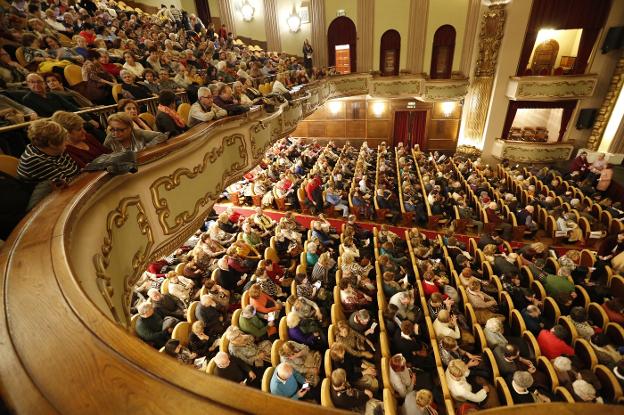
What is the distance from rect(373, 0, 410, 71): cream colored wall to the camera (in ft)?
21.9

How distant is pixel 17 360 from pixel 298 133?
333 inches

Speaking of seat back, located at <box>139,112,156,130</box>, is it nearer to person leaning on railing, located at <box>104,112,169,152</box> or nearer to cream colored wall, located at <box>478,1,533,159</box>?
person leaning on railing, located at <box>104,112,169,152</box>

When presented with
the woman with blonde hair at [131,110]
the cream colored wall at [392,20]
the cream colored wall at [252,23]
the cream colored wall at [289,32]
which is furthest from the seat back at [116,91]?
the cream colored wall at [252,23]

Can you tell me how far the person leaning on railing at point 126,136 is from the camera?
4.76 ft

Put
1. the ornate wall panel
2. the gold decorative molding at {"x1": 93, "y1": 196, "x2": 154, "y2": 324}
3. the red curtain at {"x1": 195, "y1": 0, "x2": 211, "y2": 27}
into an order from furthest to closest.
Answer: the red curtain at {"x1": 195, "y1": 0, "x2": 211, "y2": 27}, the ornate wall panel, the gold decorative molding at {"x1": 93, "y1": 196, "x2": 154, "y2": 324}

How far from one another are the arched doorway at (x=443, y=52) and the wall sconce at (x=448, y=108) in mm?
650

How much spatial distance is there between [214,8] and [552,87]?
828cm

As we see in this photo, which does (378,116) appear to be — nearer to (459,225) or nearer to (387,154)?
(387,154)

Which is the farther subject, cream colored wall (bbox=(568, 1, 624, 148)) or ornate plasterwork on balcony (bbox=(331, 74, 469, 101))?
ornate plasterwork on balcony (bbox=(331, 74, 469, 101))

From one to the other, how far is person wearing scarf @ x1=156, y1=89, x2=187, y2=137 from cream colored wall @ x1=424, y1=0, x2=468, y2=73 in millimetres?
6754

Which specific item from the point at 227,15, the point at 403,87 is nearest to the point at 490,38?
the point at 403,87

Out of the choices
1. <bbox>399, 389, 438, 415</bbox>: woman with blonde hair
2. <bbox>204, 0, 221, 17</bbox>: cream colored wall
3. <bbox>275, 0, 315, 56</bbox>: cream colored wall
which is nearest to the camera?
<bbox>399, 389, 438, 415</bbox>: woman with blonde hair

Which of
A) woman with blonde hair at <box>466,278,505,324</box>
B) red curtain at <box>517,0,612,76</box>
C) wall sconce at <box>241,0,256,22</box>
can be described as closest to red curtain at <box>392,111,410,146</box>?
red curtain at <box>517,0,612,76</box>

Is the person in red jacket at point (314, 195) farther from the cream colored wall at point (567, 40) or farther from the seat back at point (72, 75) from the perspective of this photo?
the cream colored wall at point (567, 40)
